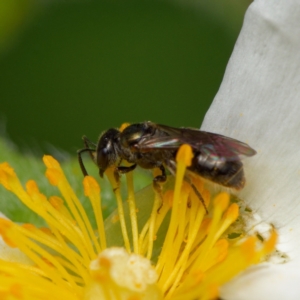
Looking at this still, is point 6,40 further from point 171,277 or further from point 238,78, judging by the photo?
point 171,277

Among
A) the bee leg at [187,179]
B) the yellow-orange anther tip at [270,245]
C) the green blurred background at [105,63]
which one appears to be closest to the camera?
the yellow-orange anther tip at [270,245]

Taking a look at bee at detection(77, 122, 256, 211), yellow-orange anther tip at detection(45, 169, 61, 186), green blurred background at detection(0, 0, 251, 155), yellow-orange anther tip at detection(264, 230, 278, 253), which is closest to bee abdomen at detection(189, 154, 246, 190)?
bee at detection(77, 122, 256, 211)

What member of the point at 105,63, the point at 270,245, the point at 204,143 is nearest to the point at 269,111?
the point at 204,143

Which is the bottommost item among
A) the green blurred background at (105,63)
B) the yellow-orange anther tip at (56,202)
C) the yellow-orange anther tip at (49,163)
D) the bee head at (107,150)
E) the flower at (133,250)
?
the flower at (133,250)

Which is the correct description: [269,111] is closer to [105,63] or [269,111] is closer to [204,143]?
[204,143]

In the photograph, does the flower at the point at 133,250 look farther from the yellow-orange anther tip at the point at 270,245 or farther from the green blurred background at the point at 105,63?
the green blurred background at the point at 105,63

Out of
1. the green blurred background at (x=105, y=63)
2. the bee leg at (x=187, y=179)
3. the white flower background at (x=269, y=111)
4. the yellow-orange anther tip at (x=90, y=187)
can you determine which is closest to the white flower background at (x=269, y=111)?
the white flower background at (x=269, y=111)

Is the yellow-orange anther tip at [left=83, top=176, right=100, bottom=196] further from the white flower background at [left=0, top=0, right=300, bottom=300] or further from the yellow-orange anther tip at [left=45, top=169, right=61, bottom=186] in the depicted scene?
the white flower background at [left=0, top=0, right=300, bottom=300]
